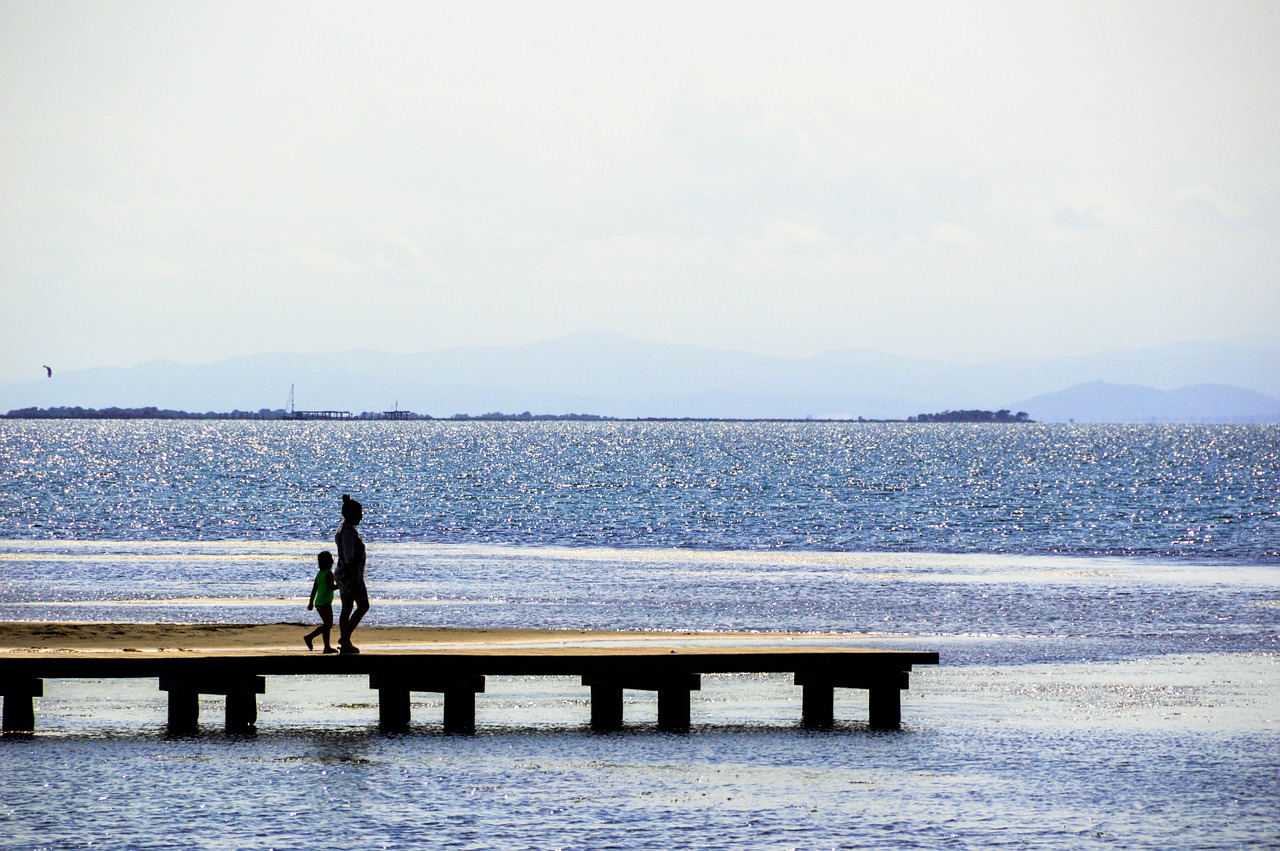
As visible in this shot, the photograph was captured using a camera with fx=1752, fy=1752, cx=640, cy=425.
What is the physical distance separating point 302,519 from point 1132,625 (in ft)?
155

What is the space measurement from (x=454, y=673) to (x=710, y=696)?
487 centimetres

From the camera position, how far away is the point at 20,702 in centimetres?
2178

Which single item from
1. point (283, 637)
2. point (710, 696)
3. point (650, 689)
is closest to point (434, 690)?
point (650, 689)

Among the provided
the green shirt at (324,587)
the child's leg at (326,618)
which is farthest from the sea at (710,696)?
the green shirt at (324,587)

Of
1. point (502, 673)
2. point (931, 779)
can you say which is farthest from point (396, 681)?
point (931, 779)

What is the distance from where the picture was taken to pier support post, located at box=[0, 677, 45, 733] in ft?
70.8

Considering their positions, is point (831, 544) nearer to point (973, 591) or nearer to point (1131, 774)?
point (973, 591)

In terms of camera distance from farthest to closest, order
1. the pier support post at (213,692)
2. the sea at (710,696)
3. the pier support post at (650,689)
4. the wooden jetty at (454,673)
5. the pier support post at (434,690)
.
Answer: the pier support post at (650,689) → the pier support post at (434,690) → the pier support post at (213,692) → the wooden jetty at (454,673) → the sea at (710,696)

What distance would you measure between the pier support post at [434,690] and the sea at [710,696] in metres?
0.36

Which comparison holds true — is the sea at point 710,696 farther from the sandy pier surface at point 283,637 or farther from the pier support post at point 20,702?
the sandy pier surface at point 283,637

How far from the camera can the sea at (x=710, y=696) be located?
17.3 m

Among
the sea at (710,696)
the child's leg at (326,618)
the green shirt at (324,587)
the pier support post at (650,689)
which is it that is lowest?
the sea at (710,696)

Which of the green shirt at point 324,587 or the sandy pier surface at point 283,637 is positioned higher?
the green shirt at point 324,587

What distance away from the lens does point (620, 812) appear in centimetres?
1761
